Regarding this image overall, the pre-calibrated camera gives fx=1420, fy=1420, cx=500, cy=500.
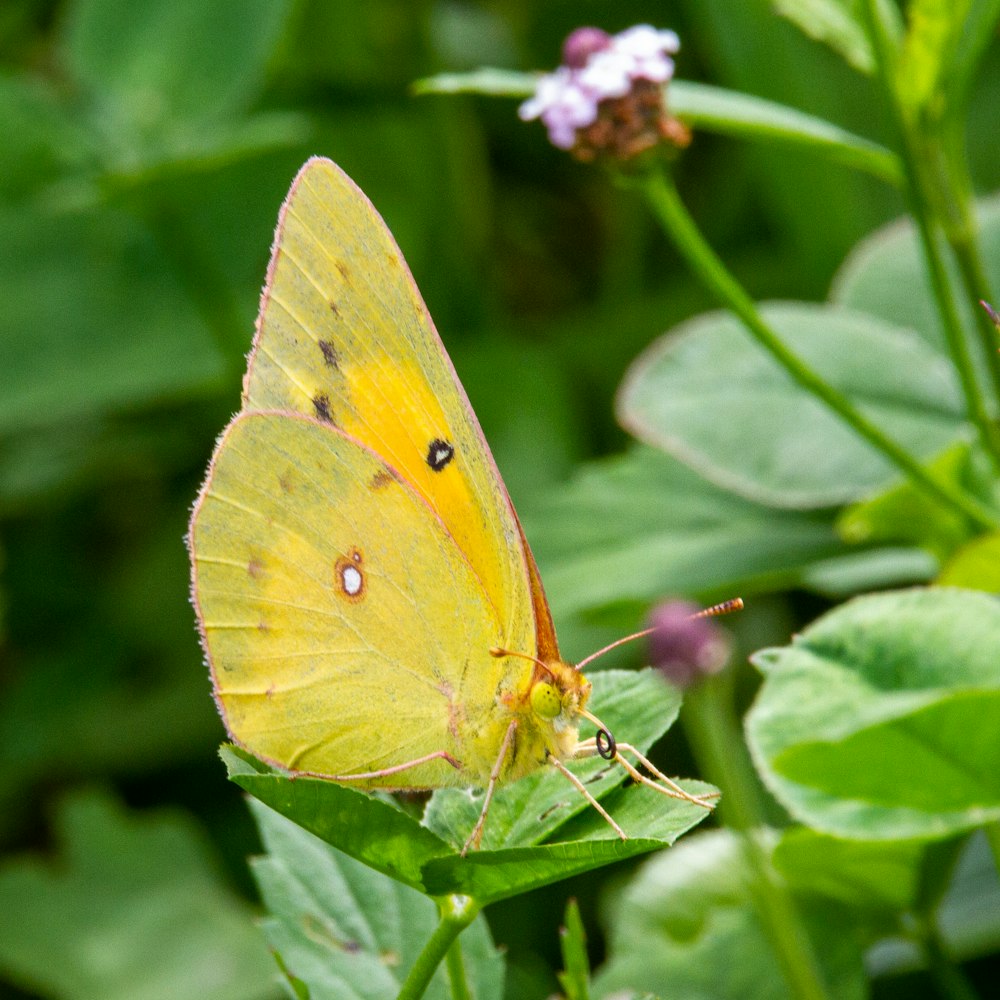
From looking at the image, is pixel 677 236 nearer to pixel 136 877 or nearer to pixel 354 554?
pixel 354 554

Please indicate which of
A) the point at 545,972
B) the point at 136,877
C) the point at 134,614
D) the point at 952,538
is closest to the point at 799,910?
the point at 952,538

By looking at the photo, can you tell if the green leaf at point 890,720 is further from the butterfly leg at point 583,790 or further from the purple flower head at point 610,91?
the purple flower head at point 610,91

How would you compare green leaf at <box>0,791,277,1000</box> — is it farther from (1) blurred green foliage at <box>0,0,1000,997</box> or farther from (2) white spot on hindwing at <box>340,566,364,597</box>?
(2) white spot on hindwing at <box>340,566,364,597</box>

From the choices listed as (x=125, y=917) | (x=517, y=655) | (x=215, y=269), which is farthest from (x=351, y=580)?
(x=215, y=269)

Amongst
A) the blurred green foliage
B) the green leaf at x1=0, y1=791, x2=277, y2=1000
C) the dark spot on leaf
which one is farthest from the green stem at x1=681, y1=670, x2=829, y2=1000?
the green leaf at x1=0, y1=791, x2=277, y2=1000

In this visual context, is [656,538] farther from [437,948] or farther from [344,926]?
[437,948]

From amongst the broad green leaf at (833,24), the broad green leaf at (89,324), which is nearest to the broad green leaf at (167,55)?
the broad green leaf at (89,324)
